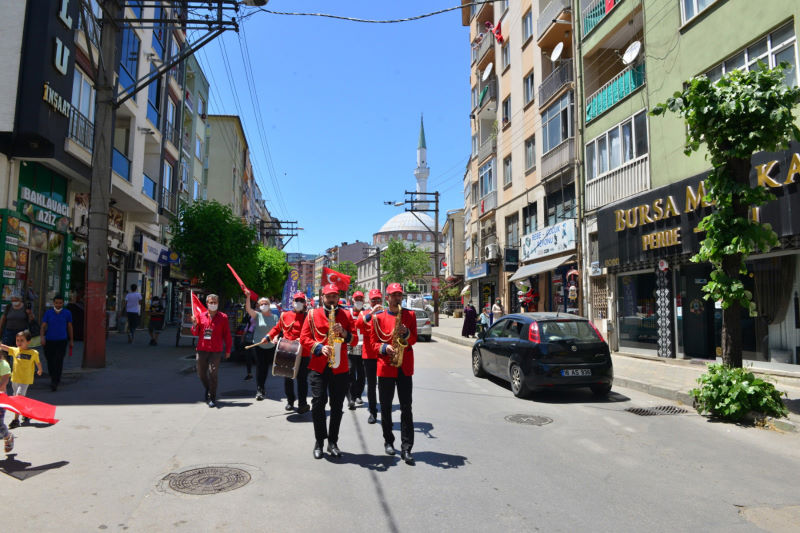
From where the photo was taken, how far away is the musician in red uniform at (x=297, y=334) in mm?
6914

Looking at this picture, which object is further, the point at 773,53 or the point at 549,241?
the point at 549,241

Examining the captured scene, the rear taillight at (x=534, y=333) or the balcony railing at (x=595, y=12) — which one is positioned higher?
the balcony railing at (x=595, y=12)

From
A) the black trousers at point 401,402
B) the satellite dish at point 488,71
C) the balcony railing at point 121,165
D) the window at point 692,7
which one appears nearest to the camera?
the black trousers at point 401,402

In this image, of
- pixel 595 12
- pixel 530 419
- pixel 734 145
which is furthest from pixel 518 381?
pixel 595 12

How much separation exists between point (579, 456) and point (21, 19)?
15.9 metres

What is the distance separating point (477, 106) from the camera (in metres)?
33.2

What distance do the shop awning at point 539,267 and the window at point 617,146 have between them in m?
3.12

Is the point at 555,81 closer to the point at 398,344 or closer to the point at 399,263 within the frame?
the point at 398,344

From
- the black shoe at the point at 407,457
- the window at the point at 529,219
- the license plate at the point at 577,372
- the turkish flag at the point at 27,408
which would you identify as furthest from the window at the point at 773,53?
the turkish flag at the point at 27,408

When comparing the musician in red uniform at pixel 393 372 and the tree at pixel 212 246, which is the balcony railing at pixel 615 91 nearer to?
the tree at pixel 212 246

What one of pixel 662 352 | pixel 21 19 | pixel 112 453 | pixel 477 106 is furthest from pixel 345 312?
pixel 477 106

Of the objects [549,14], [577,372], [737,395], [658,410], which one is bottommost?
[658,410]

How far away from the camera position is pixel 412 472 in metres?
5.00

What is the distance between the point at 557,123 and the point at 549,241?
482 cm
